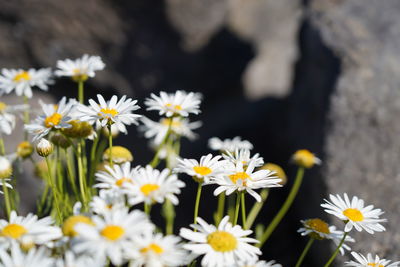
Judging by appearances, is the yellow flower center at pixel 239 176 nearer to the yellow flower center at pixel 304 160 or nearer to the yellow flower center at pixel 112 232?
the yellow flower center at pixel 112 232

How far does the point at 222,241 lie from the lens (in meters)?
0.67

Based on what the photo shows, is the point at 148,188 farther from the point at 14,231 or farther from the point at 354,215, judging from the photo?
the point at 354,215

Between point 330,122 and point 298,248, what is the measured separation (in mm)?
462

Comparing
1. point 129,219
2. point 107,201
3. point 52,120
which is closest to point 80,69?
point 52,120

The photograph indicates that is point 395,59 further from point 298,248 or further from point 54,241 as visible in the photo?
point 54,241

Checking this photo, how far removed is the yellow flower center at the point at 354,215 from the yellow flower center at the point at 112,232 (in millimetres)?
406

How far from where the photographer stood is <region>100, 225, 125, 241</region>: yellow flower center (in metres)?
0.54

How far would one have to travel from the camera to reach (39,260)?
55 centimetres

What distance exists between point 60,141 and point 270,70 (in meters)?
1.71

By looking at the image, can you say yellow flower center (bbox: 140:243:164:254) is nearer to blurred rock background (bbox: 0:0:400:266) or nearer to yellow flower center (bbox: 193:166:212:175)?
yellow flower center (bbox: 193:166:212:175)

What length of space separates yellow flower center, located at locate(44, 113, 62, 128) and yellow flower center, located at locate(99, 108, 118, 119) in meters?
0.09

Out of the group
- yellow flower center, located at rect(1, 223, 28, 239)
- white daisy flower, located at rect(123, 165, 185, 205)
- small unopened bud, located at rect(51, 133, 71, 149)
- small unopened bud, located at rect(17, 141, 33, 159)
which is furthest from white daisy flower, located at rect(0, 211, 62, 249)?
small unopened bud, located at rect(17, 141, 33, 159)

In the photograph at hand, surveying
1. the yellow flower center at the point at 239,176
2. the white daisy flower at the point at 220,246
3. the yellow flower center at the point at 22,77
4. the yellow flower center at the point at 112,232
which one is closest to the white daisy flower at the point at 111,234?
the yellow flower center at the point at 112,232

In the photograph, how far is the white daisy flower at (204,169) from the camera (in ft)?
2.37
